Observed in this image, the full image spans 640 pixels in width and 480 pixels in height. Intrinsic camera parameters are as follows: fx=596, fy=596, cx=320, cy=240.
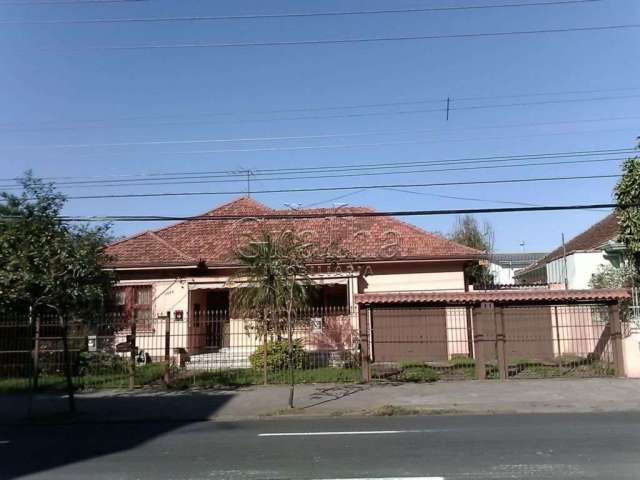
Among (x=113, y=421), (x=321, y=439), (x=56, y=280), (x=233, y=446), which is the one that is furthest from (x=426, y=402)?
(x=56, y=280)

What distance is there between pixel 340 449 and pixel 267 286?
862cm

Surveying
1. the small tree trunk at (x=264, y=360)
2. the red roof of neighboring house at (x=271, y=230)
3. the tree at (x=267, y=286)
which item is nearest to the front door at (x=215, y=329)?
the tree at (x=267, y=286)

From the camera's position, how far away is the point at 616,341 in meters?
16.1

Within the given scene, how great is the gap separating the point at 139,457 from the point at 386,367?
1125cm

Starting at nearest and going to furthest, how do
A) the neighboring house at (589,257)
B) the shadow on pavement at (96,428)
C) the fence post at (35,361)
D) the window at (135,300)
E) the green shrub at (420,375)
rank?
the shadow on pavement at (96,428) → the fence post at (35,361) → the green shrub at (420,375) → the window at (135,300) → the neighboring house at (589,257)

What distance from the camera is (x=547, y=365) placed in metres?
17.8

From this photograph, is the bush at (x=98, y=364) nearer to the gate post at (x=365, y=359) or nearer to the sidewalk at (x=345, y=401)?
the sidewalk at (x=345, y=401)

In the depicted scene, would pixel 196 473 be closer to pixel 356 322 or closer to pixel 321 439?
pixel 321 439

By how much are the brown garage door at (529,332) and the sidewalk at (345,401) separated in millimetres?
4290

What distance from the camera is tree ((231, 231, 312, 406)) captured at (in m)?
15.8

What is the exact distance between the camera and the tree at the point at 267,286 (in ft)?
51.9

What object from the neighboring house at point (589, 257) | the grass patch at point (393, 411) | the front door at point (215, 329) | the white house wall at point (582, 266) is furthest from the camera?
the white house wall at point (582, 266)

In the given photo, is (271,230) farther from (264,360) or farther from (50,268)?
(50,268)

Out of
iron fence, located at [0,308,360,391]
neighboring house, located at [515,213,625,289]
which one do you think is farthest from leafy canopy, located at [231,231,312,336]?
neighboring house, located at [515,213,625,289]
